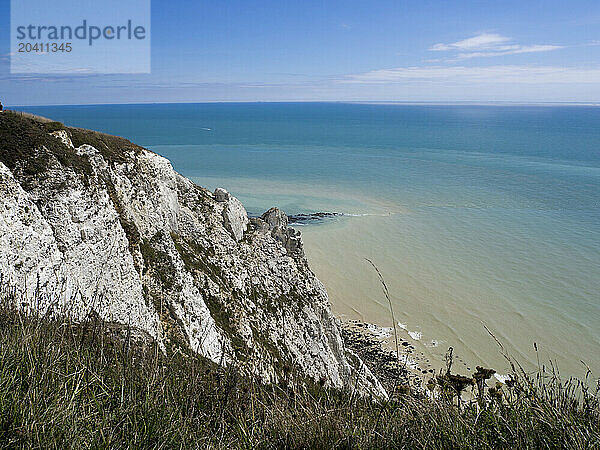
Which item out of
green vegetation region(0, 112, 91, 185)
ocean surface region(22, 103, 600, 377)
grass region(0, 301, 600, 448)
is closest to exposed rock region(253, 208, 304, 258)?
ocean surface region(22, 103, 600, 377)

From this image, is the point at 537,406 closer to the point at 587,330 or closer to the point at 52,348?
the point at 52,348

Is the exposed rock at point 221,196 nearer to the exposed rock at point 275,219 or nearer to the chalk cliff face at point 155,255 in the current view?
the chalk cliff face at point 155,255

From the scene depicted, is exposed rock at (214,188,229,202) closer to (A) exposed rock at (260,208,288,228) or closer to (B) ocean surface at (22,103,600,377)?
(A) exposed rock at (260,208,288,228)

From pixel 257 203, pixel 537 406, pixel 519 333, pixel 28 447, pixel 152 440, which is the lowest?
pixel 519 333

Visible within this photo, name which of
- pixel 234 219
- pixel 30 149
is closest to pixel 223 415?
pixel 30 149

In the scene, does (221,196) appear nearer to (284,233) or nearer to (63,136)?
(284,233)

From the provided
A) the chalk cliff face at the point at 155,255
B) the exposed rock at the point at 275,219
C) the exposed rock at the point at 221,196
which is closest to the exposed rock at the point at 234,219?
the chalk cliff face at the point at 155,255

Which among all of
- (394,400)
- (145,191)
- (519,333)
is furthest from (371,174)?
(394,400)
